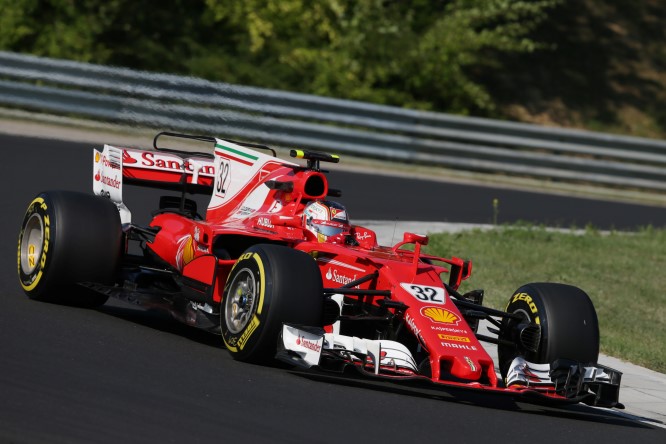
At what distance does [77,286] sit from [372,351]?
113 inches

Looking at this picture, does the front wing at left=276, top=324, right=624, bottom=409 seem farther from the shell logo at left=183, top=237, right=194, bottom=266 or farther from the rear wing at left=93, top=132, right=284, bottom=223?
the rear wing at left=93, top=132, right=284, bottom=223

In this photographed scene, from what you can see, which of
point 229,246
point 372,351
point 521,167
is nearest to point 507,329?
point 372,351

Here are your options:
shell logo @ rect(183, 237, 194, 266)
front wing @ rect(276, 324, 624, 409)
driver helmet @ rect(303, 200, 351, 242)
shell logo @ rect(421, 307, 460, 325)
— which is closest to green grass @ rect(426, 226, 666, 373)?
front wing @ rect(276, 324, 624, 409)

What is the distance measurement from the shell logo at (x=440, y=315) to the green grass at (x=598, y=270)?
3.37m

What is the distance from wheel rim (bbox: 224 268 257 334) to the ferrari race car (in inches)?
0.4

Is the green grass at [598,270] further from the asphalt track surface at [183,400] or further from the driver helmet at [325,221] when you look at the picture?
the asphalt track surface at [183,400]

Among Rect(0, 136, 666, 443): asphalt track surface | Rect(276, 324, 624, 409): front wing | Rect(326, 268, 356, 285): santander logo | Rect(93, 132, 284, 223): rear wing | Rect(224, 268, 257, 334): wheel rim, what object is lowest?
Rect(0, 136, 666, 443): asphalt track surface

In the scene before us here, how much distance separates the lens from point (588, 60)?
31.5m

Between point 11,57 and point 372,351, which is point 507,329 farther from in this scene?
point 11,57

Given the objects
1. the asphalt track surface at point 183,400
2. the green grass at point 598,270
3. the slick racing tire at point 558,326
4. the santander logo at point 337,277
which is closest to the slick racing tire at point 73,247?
the asphalt track surface at point 183,400

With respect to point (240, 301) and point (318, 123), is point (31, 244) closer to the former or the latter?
point (240, 301)

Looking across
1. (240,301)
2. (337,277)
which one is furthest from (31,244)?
(337,277)

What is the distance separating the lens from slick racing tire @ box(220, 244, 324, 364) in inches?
323

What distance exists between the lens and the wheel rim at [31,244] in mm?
10258
